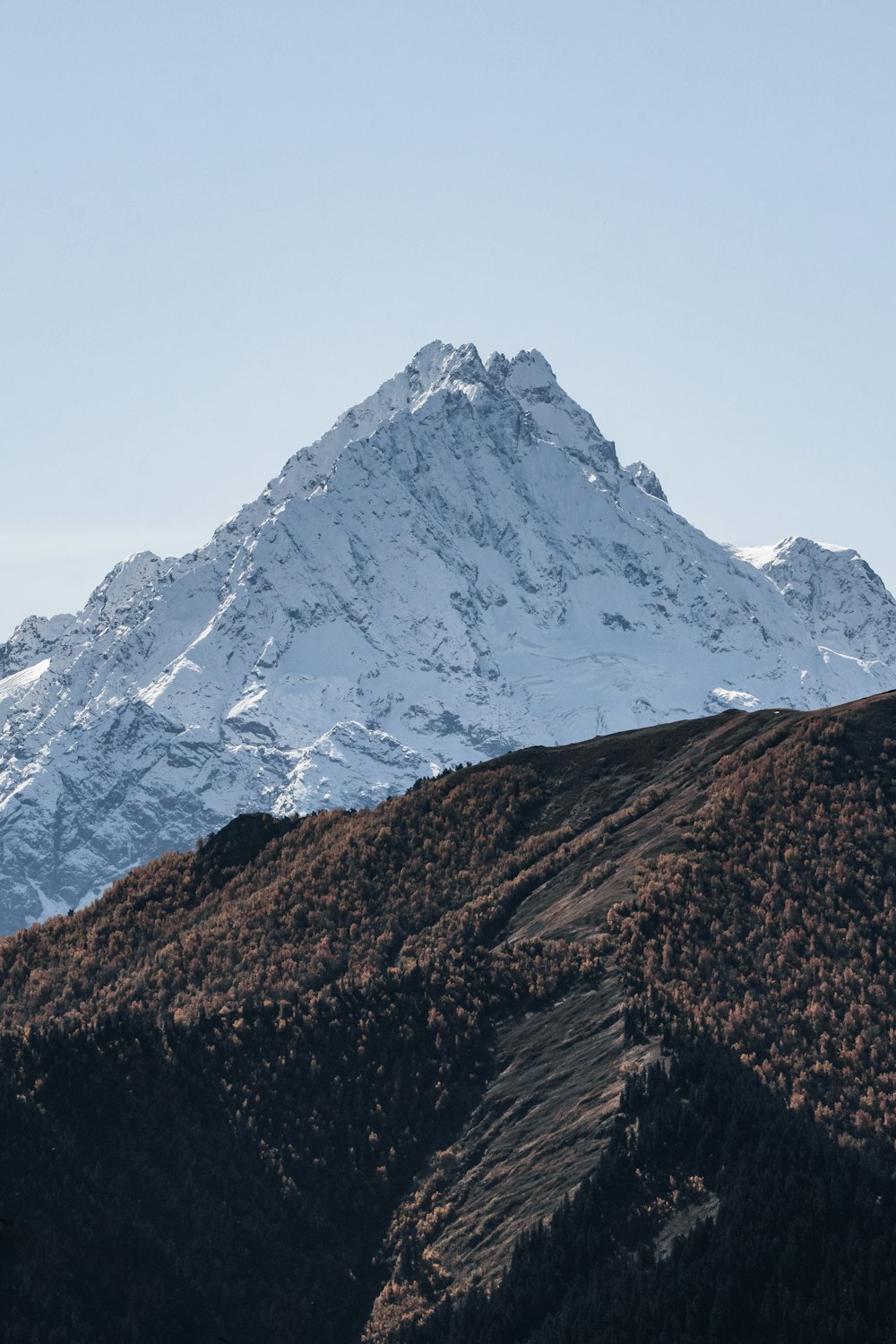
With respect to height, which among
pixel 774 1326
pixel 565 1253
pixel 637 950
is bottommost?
pixel 774 1326

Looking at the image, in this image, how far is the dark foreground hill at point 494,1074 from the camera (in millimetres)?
65750

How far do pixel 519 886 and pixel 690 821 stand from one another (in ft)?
28.7

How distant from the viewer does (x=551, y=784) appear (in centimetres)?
10656

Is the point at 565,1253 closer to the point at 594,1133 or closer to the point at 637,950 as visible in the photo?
the point at 594,1133

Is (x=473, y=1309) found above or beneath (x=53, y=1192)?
beneath

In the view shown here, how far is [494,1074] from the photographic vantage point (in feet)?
263

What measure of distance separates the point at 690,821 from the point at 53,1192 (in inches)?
1405

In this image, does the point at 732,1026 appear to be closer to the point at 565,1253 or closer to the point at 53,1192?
the point at 565,1253

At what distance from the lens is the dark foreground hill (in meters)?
65.8

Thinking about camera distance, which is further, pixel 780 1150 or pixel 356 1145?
pixel 356 1145

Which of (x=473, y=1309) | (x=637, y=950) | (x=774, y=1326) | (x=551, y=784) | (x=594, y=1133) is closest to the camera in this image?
(x=774, y=1326)

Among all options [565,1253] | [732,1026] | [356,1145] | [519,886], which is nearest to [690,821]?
[519,886]

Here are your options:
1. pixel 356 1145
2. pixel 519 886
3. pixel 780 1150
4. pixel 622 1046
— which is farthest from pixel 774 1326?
pixel 519 886

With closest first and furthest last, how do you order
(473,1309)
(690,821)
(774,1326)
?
(774,1326)
(473,1309)
(690,821)
